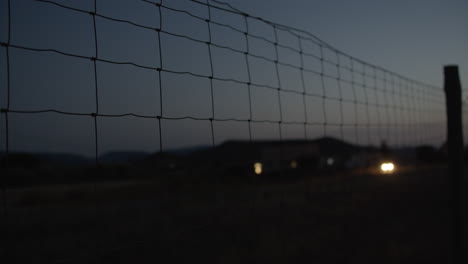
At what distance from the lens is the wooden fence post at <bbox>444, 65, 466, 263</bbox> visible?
310cm

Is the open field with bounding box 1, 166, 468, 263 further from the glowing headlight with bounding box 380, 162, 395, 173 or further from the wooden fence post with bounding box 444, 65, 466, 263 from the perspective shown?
the glowing headlight with bounding box 380, 162, 395, 173

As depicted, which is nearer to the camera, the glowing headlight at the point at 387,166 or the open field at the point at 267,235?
the open field at the point at 267,235

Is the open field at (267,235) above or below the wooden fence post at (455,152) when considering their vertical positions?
below

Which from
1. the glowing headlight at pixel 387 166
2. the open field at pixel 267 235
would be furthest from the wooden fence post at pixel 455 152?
the glowing headlight at pixel 387 166

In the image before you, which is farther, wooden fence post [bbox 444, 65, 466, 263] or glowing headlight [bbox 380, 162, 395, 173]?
glowing headlight [bbox 380, 162, 395, 173]

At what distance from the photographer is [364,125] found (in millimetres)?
3740

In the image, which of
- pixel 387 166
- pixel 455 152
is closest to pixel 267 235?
pixel 387 166

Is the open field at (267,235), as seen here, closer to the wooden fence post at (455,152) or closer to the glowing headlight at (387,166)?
the wooden fence post at (455,152)

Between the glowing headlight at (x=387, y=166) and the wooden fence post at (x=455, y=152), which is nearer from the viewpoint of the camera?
the wooden fence post at (x=455, y=152)

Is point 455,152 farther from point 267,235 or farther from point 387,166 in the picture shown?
point 267,235

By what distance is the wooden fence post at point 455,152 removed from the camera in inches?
122

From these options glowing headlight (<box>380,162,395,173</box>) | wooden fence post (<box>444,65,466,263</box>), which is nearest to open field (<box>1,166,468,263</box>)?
wooden fence post (<box>444,65,466,263</box>)

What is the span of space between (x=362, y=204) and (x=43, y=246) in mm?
4129

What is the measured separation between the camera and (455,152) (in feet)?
10.5
